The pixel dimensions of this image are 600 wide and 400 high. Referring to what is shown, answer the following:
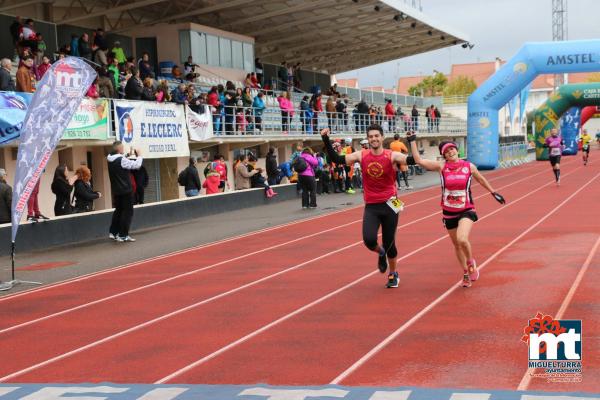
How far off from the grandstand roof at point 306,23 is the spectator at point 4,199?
47.8 feet

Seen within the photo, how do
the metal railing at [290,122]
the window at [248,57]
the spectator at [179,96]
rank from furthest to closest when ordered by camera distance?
the window at [248,57], the metal railing at [290,122], the spectator at [179,96]

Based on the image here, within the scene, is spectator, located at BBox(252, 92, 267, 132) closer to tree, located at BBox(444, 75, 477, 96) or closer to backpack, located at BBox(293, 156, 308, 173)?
backpack, located at BBox(293, 156, 308, 173)

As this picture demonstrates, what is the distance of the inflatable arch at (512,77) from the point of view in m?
35.3

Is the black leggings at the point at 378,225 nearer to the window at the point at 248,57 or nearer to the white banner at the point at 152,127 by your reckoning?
the white banner at the point at 152,127

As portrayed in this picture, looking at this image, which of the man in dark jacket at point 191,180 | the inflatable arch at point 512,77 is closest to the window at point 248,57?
the inflatable arch at point 512,77

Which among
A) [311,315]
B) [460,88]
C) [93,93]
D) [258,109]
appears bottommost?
[311,315]

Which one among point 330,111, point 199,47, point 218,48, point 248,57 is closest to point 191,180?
point 199,47

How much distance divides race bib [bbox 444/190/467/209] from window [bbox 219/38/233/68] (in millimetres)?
26502

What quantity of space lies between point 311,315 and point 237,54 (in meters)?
29.3

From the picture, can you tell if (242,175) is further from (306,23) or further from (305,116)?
(306,23)

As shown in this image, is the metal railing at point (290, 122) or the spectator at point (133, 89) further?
the metal railing at point (290, 122)

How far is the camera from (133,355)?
7695 millimetres

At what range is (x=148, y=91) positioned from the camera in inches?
928

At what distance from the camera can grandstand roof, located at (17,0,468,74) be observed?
3211cm
